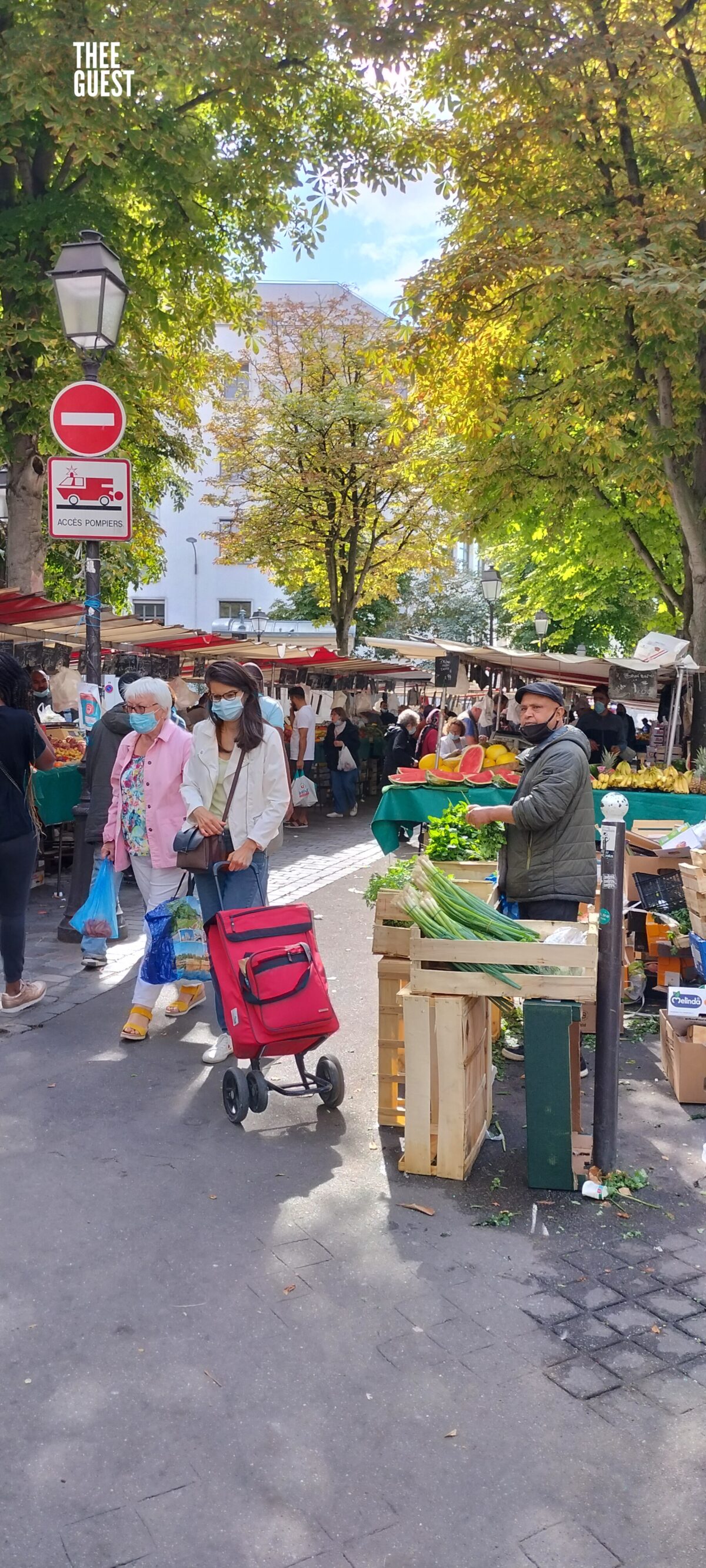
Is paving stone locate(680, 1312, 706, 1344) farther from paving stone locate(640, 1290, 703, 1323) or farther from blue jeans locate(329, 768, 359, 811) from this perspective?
blue jeans locate(329, 768, 359, 811)

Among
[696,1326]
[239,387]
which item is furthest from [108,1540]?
[239,387]

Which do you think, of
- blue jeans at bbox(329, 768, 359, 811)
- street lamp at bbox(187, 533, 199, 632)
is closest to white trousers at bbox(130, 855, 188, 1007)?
blue jeans at bbox(329, 768, 359, 811)

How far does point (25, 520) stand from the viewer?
13.6 metres

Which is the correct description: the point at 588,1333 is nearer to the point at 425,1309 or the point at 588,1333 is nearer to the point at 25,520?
the point at 425,1309

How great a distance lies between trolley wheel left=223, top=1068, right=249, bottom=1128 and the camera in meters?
4.98

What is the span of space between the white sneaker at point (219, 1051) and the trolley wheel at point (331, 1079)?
A: 80cm

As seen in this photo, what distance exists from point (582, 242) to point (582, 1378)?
9.96 metres

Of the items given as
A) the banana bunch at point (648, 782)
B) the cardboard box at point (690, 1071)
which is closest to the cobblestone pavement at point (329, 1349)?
the cardboard box at point (690, 1071)

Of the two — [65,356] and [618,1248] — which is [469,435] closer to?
[65,356]

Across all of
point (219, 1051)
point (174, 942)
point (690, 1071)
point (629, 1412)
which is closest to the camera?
point (629, 1412)

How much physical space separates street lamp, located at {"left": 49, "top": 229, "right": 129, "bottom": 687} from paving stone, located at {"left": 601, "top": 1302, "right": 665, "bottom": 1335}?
5.95 m

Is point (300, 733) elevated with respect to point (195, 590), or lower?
lower

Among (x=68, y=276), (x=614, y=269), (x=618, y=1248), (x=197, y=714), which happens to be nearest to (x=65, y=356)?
(x=197, y=714)

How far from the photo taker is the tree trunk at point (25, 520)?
1333 centimetres
